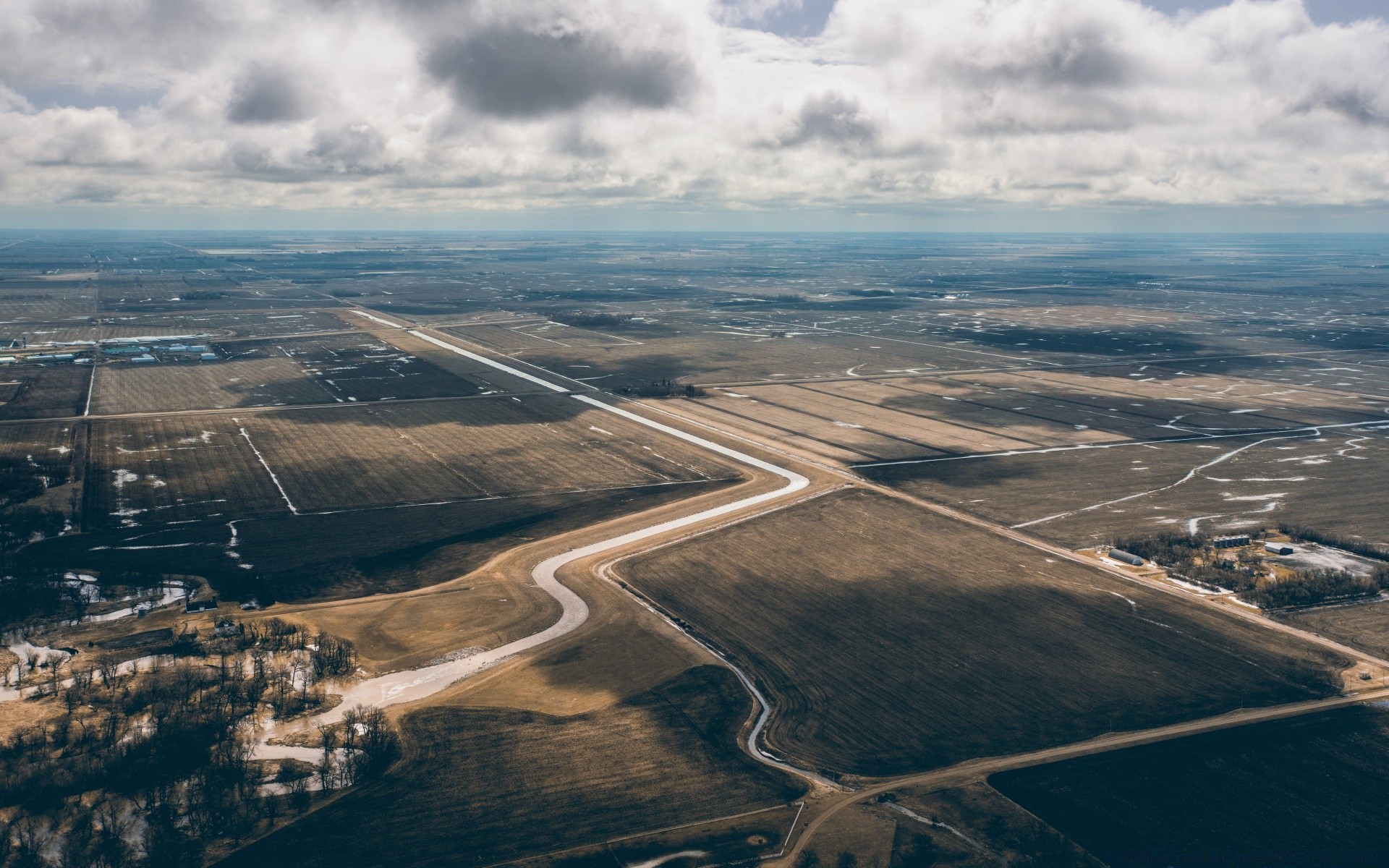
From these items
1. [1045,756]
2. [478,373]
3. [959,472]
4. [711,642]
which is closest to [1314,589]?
[1045,756]

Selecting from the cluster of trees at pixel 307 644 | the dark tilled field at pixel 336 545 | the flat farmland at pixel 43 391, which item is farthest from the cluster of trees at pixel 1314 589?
the flat farmland at pixel 43 391

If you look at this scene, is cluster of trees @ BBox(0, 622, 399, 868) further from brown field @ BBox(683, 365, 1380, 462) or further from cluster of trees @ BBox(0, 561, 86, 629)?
brown field @ BBox(683, 365, 1380, 462)

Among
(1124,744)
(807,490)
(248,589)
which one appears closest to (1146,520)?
(807,490)

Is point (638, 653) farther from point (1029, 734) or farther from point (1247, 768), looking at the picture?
point (1247, 768)

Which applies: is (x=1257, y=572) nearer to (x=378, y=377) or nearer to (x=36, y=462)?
(x=36, y=462)

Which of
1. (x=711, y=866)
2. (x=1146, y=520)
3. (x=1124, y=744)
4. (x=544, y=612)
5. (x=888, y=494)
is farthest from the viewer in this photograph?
Result: (x=888, y=494)

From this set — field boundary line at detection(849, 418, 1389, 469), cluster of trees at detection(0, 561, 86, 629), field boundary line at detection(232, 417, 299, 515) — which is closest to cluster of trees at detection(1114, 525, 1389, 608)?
field boundary line at detection(849, 418, 1389, 469)
